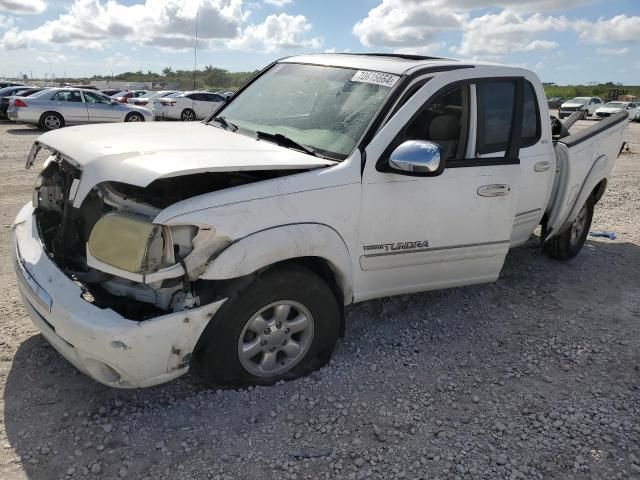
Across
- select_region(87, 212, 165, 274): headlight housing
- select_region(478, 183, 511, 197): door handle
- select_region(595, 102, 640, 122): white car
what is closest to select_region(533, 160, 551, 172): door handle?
select_region(478, 183, 511, 197): door handle

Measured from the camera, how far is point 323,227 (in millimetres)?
3080

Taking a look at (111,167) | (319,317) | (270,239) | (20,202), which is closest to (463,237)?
(319,317)

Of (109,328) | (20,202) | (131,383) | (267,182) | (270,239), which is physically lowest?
(20,202)

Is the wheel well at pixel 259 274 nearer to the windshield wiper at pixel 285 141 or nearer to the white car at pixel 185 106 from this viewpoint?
the windshield wiper at pixel 285 141

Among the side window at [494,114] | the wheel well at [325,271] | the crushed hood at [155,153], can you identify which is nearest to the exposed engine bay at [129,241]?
the crushed hood at [155,153]

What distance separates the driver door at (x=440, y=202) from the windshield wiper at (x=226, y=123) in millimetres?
1200

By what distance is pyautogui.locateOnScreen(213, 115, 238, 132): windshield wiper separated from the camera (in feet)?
13.1

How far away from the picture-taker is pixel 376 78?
3.63 m

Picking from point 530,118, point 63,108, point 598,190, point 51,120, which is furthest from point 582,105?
point 530,118

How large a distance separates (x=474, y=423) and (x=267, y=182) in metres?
1.73

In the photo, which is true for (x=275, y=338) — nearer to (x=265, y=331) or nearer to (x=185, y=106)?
(x=265, y=331)

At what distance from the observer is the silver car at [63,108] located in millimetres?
17609

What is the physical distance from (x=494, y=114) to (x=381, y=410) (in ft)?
7.27

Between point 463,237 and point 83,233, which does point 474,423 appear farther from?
point 83,233
